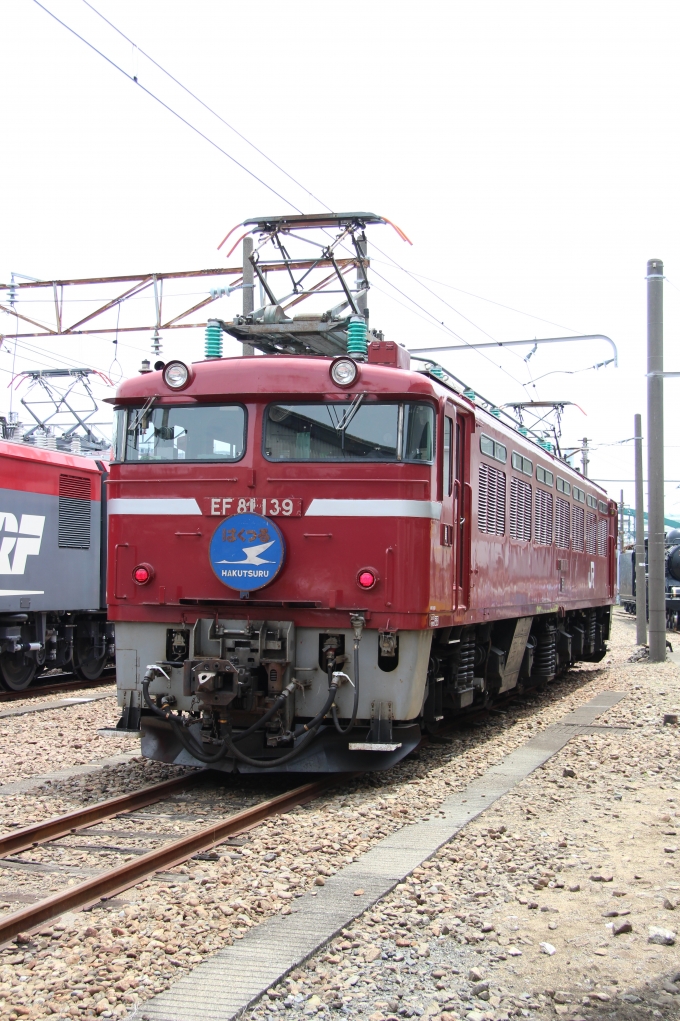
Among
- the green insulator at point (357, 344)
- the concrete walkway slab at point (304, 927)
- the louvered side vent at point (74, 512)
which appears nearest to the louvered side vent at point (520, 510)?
the green insulator at point (357, 344)

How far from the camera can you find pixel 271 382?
326 inches

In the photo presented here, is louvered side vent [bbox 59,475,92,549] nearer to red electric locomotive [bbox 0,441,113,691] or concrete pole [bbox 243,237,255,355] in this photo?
red electric locomotive [bbox 0,441,113,691]

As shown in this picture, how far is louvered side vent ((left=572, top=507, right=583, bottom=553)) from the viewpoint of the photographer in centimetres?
1598

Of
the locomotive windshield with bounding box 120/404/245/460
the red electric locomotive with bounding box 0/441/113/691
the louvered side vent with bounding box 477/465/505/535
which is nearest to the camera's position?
the locomotive windshield with bounding box 120/404/245/460

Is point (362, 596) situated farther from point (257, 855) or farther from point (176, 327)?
point (176, 327)

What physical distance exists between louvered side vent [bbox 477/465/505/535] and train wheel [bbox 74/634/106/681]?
865 centimetres

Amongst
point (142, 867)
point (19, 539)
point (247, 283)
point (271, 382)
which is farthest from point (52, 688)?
point (142, 867)

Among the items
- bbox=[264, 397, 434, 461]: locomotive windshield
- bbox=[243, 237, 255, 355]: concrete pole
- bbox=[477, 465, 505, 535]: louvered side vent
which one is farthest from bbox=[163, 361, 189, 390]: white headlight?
bbox=[243, 237, 255, 355]: concrete pole

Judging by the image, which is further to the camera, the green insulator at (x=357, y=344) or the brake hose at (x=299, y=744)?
the green insulator at (x=357, y=344)

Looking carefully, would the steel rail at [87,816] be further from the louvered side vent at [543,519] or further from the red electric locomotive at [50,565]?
the red electric locomotive at [50,565]

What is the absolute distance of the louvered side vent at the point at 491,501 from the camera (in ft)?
33.1

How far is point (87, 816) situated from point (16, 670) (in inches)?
361

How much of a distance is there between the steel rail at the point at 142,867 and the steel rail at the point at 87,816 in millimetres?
761

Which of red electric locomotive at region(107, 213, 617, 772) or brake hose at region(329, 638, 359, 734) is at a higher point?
red electric locomotive at region(107, 213, 617, 772)
